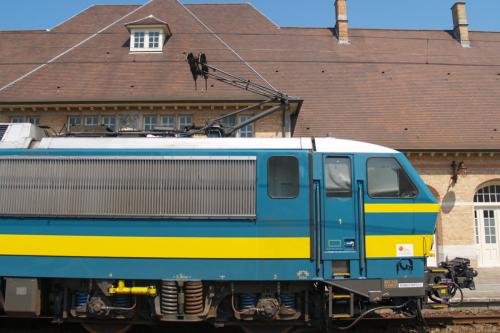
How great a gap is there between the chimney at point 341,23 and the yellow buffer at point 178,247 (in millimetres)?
18417

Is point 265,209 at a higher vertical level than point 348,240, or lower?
higher

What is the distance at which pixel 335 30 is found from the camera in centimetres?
2352

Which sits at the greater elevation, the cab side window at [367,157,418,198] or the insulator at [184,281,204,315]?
the cab side window at [367,157,418,198]

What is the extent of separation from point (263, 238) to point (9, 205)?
417cm

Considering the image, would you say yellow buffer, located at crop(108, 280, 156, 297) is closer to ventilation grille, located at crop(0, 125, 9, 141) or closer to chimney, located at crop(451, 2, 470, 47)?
ventilation grille, located at crop(0, 125, 9, 141)

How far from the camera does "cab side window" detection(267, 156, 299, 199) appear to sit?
6711 mm

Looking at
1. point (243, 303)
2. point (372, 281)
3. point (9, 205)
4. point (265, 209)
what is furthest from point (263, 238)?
point (9, 205)

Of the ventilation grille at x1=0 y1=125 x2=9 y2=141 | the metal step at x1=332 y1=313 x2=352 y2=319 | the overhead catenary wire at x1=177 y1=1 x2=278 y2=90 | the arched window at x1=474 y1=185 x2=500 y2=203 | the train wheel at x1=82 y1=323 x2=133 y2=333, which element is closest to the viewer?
the metal step at x1=332 y1=313 x2=352 y2=319

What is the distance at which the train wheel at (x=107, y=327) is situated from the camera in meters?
6.99

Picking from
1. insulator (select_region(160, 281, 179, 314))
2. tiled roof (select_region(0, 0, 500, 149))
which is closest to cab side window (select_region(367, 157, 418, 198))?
insulator (select_region(160, 281, 179, 314))

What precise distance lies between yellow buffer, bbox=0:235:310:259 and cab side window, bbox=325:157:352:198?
0.93m

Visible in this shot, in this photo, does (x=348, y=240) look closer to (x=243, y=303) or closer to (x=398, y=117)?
(x=243, y=303)

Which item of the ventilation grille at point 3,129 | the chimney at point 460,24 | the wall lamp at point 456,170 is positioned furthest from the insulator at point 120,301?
the chimney at point 460,24

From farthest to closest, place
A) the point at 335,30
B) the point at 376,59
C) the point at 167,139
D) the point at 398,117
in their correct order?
the point at 335,30
the point at 376,59
the point at 398,117
the point at 167,139
